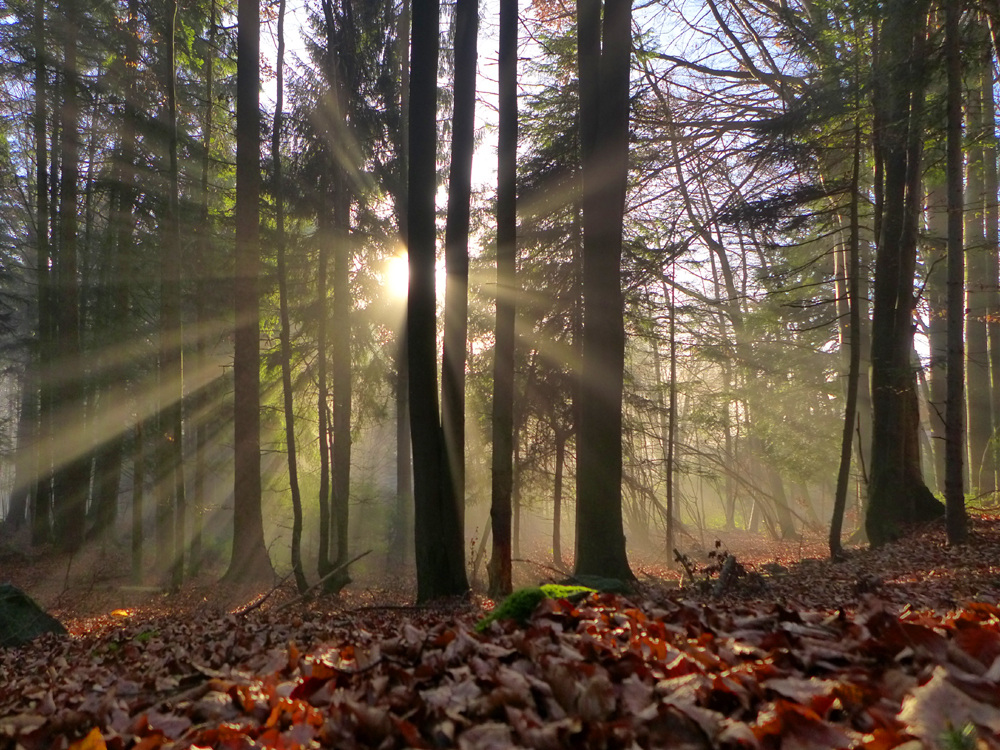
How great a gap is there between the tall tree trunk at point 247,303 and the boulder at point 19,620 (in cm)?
496

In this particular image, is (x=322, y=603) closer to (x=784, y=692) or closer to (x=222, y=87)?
(x=784, y=692)

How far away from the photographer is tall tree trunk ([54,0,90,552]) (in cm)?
1803

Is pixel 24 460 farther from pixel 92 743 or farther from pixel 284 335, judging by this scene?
pixel 92 743

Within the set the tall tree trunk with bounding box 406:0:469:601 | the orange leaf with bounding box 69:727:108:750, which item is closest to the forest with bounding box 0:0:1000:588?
the tall tree trunk with bounding box 406:0:469:601

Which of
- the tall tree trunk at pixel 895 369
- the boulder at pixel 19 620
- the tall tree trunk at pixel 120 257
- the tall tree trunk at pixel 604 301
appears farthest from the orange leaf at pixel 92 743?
the tall tree trunk at pixel 120 257

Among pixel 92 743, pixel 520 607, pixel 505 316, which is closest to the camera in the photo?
pixel 92 743

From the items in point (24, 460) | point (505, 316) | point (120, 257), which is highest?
point (120, 257)

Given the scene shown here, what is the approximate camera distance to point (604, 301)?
10.0 metres

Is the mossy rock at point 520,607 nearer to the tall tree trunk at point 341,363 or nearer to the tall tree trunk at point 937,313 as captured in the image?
the tall tree trunk at point 341,363

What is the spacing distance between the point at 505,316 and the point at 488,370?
8.40 metres

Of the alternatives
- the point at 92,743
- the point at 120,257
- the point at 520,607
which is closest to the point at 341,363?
the point at 120,257

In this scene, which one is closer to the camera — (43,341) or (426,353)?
(426,353)

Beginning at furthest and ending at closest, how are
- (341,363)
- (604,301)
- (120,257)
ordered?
(120,257) → (341,363) → (604,301)

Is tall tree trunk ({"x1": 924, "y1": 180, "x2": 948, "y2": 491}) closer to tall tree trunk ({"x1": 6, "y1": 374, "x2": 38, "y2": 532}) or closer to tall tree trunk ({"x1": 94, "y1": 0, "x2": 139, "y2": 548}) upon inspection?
tall tree trunk ({"x1": 94, "y1": 0, "x2": 139, "y2": 548})
